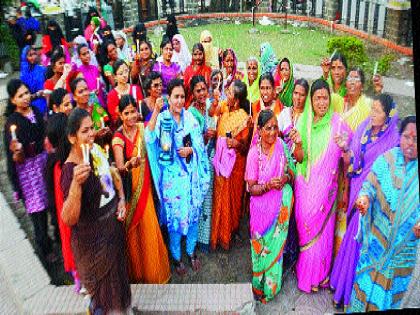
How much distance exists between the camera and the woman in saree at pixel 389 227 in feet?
7.00

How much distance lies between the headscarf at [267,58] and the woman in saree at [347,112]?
2.57 ft

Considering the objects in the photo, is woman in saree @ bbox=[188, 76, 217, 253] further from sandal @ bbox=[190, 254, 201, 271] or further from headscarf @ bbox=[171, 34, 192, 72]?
headscarf @ bbox=[171, 34, 192, 72]

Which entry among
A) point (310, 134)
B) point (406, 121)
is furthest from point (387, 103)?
point (310, 134)

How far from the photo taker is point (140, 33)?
354 centimetres

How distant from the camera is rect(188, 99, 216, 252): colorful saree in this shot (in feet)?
9.45

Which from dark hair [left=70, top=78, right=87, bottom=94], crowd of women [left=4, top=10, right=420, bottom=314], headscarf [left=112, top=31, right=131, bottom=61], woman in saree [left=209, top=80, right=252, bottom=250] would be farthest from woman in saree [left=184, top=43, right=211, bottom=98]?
dark hair [left=70, top=78, right=87, bottom=94]

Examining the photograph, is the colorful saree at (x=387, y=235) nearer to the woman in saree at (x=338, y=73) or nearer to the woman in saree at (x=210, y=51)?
the woman in saree at (x=338, y=73)

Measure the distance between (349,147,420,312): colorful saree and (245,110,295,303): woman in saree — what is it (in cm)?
→ 42

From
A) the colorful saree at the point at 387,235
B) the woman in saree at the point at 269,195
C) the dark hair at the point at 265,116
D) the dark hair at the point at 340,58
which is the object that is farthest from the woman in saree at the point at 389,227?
the dark hair at the point at 340,58

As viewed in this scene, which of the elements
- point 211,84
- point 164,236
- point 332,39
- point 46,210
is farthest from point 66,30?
point 332,39

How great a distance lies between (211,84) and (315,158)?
42.5 inches

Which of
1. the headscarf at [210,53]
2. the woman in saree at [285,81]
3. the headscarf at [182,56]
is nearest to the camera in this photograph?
the woman in saree at [285,81]

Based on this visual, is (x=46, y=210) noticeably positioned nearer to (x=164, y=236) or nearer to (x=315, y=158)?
(x=164, y=236)

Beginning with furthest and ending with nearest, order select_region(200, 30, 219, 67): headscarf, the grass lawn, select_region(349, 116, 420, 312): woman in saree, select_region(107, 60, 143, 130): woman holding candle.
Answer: select_region(200, 30, 219, 67): headscarf
the grass lawn
select_region(107, 60, 143, 130): woman holding candle
select_region(349, 116, 420, 312): woman in saree
